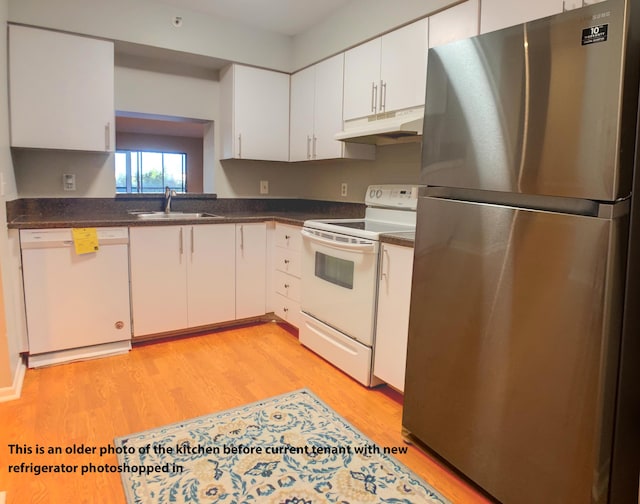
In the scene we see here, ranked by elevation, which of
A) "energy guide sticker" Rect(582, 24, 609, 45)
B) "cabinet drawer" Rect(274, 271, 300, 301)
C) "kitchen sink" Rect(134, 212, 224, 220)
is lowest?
"cabinet drawer" Rect(274, 271, 300, 301)

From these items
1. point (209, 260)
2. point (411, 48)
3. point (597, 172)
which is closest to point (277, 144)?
point (209, 260)

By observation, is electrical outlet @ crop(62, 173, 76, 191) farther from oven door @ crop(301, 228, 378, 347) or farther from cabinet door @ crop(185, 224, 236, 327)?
oven door @ crop(301, 228, 378, 347)

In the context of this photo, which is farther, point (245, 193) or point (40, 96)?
point (245, 193)

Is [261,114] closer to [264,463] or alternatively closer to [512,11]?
[512,11]

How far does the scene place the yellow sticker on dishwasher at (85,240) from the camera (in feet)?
8.59

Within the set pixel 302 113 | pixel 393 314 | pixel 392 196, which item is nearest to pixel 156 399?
pixel 393 314

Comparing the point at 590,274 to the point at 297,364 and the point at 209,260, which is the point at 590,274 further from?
the point at 209,260

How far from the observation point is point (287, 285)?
129 inches

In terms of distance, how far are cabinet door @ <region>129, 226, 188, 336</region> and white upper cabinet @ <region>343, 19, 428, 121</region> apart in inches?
59.0

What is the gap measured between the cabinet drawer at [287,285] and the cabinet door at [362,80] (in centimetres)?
122

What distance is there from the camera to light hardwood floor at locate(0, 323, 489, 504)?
164 cm

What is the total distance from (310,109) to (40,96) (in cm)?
182

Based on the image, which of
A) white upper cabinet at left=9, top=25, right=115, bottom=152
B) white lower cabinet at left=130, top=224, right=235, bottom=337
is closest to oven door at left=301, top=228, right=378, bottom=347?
white lower cabinet at left=130, top=224, right=235, bottom=337

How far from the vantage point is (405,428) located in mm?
1938
